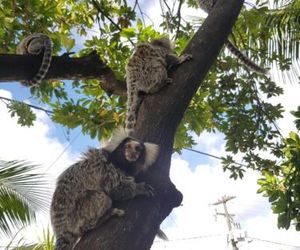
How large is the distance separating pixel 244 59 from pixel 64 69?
2818 mm

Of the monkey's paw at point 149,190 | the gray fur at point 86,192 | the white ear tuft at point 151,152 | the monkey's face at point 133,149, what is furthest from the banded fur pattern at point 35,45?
the monkey's paw at point 149,190

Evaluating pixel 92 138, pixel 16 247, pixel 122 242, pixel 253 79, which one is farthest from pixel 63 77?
pixel 16 247

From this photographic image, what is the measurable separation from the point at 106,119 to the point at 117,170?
84.0 inches

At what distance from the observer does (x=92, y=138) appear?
4.62m

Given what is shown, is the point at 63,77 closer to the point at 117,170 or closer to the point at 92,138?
the point at 92,138

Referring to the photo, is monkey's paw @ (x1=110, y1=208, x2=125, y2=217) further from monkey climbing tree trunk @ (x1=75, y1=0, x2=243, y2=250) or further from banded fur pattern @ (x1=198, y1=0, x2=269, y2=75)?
banded fur pattern @ (x1=198, y1=0, x2=269, y2=75)

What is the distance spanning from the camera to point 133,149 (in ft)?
8.92

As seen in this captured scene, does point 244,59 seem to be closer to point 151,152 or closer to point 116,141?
Result: point 116,141

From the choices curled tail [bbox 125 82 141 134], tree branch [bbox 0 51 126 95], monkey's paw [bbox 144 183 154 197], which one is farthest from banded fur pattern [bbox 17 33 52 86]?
monkey's paw [bbox 144 183 154 197]

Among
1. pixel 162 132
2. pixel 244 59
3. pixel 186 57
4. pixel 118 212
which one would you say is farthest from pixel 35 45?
pixel 118 212

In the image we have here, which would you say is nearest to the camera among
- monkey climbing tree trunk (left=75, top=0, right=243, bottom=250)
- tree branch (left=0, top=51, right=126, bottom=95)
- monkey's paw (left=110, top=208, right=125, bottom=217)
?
monkey climbing tree trunk (left=75, top=0, right=243, bottom=250)

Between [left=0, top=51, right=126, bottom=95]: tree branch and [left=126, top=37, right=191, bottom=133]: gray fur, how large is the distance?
20 cm

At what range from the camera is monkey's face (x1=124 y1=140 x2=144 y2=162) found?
2.67 meters

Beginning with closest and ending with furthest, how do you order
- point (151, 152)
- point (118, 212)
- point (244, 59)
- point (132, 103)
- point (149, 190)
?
point (118, 212), point (149, 190), point (151, 152), point (132, 103), point (244, 59)
